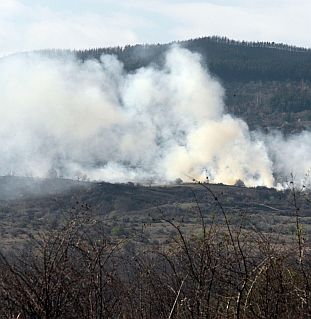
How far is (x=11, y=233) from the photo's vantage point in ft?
280

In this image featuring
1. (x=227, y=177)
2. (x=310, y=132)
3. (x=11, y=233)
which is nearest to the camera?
(x=11, y=233)

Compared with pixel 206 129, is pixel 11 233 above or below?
below

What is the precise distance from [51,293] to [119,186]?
371 ft

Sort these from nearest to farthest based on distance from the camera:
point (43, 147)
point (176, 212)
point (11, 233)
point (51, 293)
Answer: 1. point (51, 293)
2. point (11, 233)
3. point (176, 212)
4. point (43, 147)

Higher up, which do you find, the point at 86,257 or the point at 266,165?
the point at 266,165

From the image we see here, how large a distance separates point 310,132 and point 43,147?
68934 mm

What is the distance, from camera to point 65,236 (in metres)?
6.92

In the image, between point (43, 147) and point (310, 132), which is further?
point (310, 132)

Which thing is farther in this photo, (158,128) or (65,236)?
(158,128)

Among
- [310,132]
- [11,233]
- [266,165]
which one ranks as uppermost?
[310,132]

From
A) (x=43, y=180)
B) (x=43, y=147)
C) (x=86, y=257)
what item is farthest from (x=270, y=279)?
(x=43, y=147)

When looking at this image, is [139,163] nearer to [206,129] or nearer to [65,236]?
[206,129]

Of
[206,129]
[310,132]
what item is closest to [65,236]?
[206,129]

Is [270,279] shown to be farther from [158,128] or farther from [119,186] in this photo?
[158,128]
